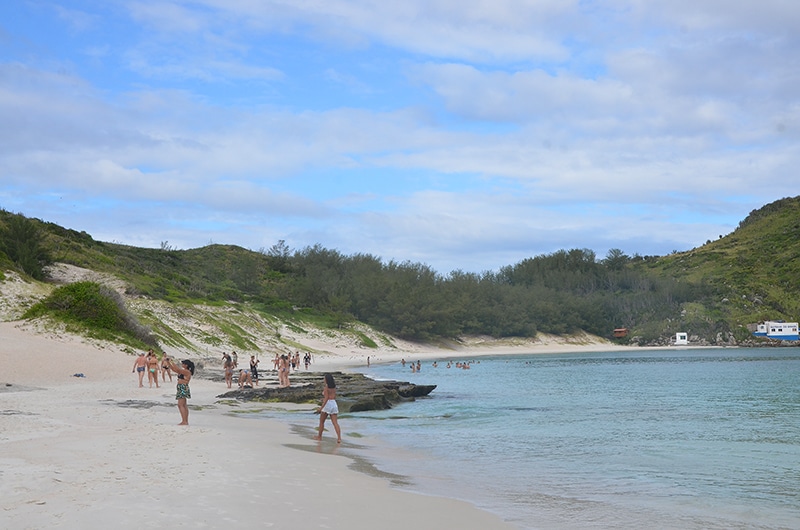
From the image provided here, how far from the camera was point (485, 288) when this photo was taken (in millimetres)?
121688

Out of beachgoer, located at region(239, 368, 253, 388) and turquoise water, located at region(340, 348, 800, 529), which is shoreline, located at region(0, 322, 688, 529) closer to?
turquoise water, located at region(340, 348, 800, 529)

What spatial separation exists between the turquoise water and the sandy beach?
1.38 meters

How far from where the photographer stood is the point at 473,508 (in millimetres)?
10719

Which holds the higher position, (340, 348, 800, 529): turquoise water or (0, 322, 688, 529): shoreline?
(0, 322, 688, 529): shoreline

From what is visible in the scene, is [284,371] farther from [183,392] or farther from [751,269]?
[751,269]

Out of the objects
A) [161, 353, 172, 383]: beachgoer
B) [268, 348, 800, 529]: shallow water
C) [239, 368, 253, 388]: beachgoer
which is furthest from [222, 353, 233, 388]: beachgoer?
[268, 348, 800, 529]: shallow water

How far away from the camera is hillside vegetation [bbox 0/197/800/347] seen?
8031 cm

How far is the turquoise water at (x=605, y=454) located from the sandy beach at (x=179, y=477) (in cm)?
138

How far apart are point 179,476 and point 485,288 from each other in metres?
112

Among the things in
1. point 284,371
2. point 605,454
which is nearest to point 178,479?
point 605,454

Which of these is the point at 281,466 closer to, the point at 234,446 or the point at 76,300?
the point at 234,446

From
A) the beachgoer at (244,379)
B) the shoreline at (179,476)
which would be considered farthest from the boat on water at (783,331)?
the shoreline at (179,476)

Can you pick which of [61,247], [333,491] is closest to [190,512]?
[333,491]

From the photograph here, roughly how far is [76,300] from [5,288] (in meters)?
4.57
